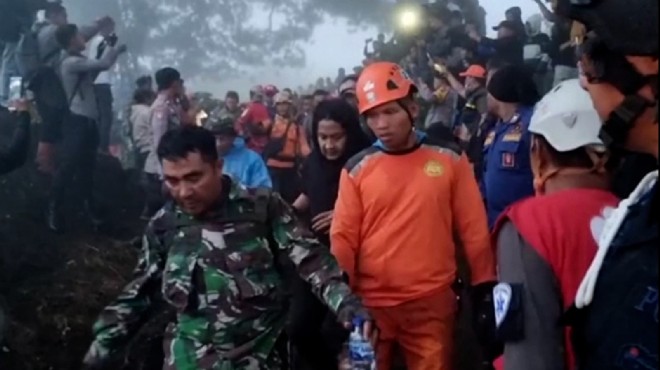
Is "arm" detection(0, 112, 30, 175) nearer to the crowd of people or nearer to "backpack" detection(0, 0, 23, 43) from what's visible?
the crowd of people

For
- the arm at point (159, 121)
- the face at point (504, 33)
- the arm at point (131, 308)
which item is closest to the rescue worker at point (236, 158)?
the arm at point (159, 121)

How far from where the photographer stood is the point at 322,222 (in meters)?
5.05

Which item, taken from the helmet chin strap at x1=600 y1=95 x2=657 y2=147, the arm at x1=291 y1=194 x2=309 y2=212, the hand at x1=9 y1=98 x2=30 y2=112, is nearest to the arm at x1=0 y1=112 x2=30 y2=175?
the hand at x1=9 y1=98 x2=30 y2=112

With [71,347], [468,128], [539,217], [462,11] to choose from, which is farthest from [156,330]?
[462,11]

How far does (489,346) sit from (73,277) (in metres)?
6.04

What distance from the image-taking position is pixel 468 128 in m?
8.38

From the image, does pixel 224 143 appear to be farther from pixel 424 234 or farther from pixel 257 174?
pixel 424 234

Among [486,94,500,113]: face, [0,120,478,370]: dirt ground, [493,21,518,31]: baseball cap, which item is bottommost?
[0,120,478,370]: dirt ground

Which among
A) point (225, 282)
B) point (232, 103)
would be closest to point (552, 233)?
point (225, 282)

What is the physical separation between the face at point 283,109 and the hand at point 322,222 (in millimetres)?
5858

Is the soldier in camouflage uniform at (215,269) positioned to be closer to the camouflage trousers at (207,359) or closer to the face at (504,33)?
the camouflage trousers at (207,359)

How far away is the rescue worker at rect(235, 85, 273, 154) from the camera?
1072 cm

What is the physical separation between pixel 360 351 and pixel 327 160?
2057 millimetres

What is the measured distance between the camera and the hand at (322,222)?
503cm
